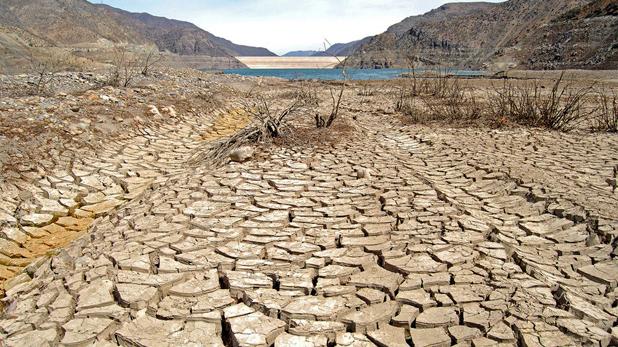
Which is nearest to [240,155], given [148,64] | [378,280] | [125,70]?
[378,280]

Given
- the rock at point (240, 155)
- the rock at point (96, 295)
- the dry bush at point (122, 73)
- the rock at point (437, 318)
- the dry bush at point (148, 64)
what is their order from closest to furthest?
the rock at point (437, 318), the rock at point (96, 295), the rock at point (240, 155), the dry bush at point (122, 73), the dry bush at point (148, 64)

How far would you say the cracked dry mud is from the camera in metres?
1.79

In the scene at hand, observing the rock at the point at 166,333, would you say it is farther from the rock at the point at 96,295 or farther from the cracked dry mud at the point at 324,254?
the rock at the point at 96,295

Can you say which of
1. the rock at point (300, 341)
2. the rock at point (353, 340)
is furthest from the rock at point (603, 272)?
the rock at point (300, 341)

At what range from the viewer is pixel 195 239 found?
8.73 feet

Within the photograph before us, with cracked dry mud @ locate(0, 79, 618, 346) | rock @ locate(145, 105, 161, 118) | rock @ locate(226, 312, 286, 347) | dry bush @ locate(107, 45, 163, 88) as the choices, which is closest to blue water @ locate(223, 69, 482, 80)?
dry bush @ locate(107, 45, 163, 88)

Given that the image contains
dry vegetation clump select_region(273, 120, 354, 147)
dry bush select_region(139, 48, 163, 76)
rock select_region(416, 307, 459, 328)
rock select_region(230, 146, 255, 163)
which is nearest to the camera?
rock select_region(416, 307, 459, 328)

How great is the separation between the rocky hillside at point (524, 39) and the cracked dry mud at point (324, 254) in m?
5.42

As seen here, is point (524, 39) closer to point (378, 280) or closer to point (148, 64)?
point (148, 64)

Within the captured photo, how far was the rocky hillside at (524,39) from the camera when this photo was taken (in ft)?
77.8

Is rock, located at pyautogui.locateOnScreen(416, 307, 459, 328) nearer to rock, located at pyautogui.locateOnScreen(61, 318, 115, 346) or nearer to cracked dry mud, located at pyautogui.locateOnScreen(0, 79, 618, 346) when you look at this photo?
cracked dry mud, located at pyautogui.locateOnScreen(0, 79, 618, 346)

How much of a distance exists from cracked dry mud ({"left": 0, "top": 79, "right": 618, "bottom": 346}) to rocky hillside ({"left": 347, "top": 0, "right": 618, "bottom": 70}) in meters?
5.42

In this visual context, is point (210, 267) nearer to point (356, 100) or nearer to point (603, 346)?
point (603, 346)

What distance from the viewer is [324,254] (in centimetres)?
241
